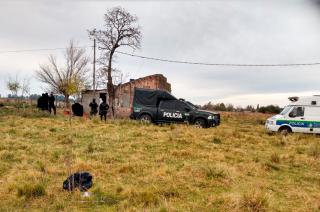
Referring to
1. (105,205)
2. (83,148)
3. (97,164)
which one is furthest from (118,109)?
(105,205)

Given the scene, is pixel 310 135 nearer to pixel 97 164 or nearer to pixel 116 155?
pixel 116 155

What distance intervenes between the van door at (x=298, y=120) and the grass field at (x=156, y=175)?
6.49m

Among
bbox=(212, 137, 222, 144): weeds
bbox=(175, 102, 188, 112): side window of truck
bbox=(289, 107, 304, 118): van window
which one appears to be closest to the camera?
bbox=(212, 137, 222, 144): weeds

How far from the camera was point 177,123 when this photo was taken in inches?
832

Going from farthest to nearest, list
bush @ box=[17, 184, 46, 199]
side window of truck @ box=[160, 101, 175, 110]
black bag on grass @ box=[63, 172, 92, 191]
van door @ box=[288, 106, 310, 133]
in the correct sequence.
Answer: side window of truck @ box=[160, 101, 175, 110] < van door @ box=[288, 106, 310, 133] < black bag on grass @ box=[63, 172, 92, 191] < bush @ box=[17, 184, 46, 199]

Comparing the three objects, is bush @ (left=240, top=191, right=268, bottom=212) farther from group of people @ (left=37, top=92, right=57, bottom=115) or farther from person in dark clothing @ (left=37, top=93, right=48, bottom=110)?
person in dark clothing @ (left=37, top=93, right=48, bottom=110)

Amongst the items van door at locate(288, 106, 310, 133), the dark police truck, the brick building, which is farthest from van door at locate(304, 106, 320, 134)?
the brick building

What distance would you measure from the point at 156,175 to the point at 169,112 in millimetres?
13201

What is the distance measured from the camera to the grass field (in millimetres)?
5977

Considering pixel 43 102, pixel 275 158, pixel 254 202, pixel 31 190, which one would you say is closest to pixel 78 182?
pixel 31 190

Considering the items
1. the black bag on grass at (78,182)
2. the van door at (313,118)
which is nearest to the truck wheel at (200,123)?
the van door at (313,118)

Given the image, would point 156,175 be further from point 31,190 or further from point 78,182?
point 31,190

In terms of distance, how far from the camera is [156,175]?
7.85 m

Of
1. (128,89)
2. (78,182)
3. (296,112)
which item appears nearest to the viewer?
(78,182)
